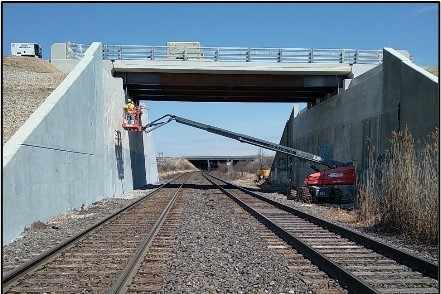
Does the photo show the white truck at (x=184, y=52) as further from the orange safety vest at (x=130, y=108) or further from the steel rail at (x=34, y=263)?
the steel rail at (x=34, y=263)

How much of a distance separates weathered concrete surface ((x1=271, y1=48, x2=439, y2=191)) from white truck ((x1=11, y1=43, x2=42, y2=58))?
19.7 m

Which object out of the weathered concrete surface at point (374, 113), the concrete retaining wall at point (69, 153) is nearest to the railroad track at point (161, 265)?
the concrete retaining wall at point (69, 153)

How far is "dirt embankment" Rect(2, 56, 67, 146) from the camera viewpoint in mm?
15014

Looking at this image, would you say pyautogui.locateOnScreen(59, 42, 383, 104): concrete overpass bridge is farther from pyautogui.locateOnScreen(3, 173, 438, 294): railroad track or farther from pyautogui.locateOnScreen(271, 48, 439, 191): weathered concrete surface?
pyautogui.locateOnScreen(3, 173, 438, 294): railroad track

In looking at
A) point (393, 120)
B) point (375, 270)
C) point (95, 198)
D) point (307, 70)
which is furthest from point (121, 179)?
point (375, 270)

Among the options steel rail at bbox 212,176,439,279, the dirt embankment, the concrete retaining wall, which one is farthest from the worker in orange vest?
steel rail at bbox 212,176,439,279

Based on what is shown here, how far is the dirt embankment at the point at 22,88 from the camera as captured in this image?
15.0 meters

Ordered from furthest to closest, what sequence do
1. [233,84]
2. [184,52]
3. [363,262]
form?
1. [233,84]
2. [184,52]
3. [363,262]

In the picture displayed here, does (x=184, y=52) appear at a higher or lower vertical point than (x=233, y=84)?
Result: higher

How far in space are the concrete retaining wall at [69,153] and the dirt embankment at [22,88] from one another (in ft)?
3.67

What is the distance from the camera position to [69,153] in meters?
15.9

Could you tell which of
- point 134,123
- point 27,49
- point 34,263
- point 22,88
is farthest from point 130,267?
point 27,49

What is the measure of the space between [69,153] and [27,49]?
20723 millimetres

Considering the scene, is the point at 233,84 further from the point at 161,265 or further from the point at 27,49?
the point at 161,265
